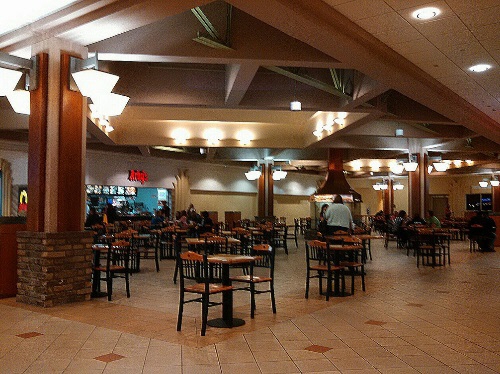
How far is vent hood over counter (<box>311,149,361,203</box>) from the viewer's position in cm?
1617

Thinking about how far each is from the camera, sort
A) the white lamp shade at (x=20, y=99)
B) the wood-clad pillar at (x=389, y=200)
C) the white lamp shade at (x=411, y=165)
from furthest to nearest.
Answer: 1. the wood-clad pillar at (x=389, y=200)
2. the white lamp shade at (x=411, y=165)
3. the white lamp shade at (x=20, y=99)

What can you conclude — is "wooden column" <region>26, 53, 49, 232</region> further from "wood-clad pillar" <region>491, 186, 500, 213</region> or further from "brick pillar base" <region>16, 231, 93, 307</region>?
"wood-clad pillar" <region>491, 186, 500, 213</region>

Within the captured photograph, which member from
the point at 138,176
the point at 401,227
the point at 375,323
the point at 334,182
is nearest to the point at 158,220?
the point at 138,176

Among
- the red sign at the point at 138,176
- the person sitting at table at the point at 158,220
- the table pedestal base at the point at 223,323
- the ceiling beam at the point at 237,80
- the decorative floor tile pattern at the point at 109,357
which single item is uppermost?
the ceiling beam at the point at 237,80

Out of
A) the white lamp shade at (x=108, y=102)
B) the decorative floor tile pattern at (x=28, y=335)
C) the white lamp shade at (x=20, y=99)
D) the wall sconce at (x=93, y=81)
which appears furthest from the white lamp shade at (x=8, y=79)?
the decorative floor tile pattern at (x=28, y=335)

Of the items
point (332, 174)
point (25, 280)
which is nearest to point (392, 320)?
point (25, 280)

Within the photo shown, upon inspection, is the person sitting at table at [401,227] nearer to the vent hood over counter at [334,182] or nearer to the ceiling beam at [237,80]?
the vent hood over counter at [334,182]

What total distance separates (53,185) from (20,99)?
50.6 inches

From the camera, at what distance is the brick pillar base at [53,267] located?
242 inches

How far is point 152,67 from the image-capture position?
9570mm

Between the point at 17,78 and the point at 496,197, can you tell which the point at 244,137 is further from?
the point at 496,197

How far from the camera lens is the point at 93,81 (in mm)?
5938

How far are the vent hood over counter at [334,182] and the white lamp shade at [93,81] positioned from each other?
36.0ft

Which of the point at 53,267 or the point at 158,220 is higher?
the point at 158,220
